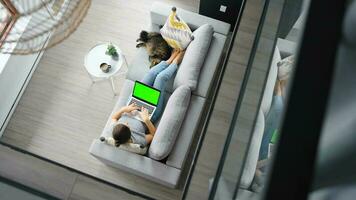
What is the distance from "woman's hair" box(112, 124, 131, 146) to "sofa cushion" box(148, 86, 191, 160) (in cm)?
23

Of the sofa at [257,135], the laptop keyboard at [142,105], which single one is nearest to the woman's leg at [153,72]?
the laptop keyboard at [142,105]

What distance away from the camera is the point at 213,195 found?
1735 mm

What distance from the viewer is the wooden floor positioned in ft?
11.7

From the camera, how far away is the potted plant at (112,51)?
356 centimetres

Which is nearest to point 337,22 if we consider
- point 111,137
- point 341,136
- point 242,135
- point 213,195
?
point 341,136

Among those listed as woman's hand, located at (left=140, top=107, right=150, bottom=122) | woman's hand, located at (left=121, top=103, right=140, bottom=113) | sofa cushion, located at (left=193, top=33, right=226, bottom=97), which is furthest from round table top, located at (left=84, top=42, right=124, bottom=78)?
sofa cushion, located at (left=193, top=33, right=226, bottom=97)

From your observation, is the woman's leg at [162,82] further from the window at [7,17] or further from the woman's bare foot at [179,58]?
the window at [7,17]

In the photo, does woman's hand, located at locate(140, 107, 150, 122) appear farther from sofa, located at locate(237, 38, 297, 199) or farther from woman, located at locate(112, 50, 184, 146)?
sofa, located at locate(237, 38, 297, 199)

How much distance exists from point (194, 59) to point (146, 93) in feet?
1.83

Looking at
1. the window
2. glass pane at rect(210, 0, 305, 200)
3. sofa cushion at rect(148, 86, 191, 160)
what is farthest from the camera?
sofa cushion at rect(148, 86, 191, 160)

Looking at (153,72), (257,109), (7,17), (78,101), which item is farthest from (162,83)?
(257,109)

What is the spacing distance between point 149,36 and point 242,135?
89.5 inches

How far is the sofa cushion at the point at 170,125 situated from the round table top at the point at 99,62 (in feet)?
2.55

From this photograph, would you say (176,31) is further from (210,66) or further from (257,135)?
(257,135)
